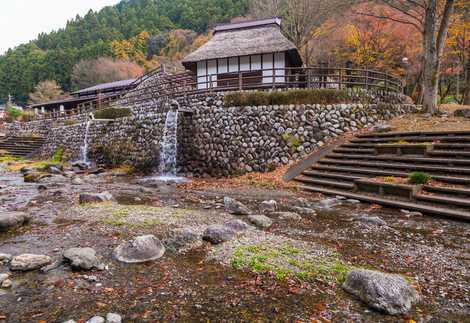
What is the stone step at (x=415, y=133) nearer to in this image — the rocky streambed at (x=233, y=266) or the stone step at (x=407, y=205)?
the stone step at (x=407, y=205)

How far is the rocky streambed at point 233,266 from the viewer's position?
302cm

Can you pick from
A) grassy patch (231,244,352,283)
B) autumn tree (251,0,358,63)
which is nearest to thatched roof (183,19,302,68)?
autumn tree (251,0,358,63)

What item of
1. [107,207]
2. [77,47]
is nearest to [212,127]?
[107,207]

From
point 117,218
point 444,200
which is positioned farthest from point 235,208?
point 444,200

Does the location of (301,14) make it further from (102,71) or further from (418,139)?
(102,71)

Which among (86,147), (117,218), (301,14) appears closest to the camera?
(117,218)

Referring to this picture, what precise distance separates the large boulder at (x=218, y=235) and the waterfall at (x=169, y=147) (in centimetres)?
1008

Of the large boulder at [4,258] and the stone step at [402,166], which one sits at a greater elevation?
the stone step at [402,166]

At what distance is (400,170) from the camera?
8.87 meters

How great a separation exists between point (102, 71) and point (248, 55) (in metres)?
40.2

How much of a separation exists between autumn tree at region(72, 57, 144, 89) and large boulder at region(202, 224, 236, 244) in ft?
164

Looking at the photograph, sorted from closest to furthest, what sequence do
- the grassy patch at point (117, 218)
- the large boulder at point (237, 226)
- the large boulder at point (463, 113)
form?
1. the large boulder at point (237, 226)
2. the grassy patch at point (117, 218)
3. the large boulder at point (463, 113)

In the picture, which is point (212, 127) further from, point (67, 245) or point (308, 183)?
point (67, 245)

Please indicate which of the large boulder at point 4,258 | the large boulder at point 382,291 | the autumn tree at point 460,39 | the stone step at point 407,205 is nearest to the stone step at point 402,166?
the stone step at point 407,205
